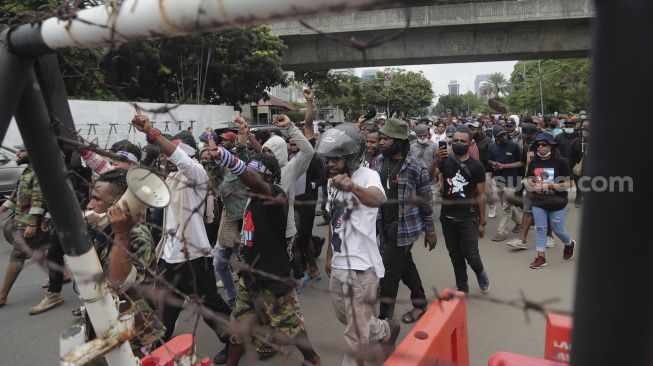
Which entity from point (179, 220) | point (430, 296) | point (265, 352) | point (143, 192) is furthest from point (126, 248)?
point (430, 296)

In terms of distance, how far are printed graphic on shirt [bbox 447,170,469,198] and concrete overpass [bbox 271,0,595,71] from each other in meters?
10.5

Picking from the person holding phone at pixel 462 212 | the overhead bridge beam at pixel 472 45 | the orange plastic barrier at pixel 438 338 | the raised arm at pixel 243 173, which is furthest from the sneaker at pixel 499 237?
the overhead bridge beam at pixel 472 45

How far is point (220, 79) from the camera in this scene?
61.3 ft

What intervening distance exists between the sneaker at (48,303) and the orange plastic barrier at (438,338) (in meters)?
4.01

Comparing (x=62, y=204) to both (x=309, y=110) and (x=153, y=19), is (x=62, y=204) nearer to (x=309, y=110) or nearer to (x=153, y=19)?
(x=153, y=19)

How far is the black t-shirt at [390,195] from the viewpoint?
3.79m

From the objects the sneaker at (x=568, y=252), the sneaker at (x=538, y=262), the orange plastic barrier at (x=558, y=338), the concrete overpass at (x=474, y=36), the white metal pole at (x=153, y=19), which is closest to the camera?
the white metal pole at (x=153, y=19)

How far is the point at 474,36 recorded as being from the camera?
56.2 feet

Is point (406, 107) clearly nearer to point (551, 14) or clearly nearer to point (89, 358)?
point (551, 14)

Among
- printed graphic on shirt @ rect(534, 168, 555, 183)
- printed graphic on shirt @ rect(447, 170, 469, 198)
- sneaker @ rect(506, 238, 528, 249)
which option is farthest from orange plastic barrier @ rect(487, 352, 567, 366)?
sneaker @ rect(506, 238, 528, 249)

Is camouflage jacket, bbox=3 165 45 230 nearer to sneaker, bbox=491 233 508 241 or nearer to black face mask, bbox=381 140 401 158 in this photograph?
black face mask, bbox=381 140 401 158

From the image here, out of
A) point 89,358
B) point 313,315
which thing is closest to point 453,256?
point 313,315

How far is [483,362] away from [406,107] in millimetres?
51587

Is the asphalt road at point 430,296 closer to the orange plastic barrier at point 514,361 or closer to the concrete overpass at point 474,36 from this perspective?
the orange plastic barrier at point 514,361
